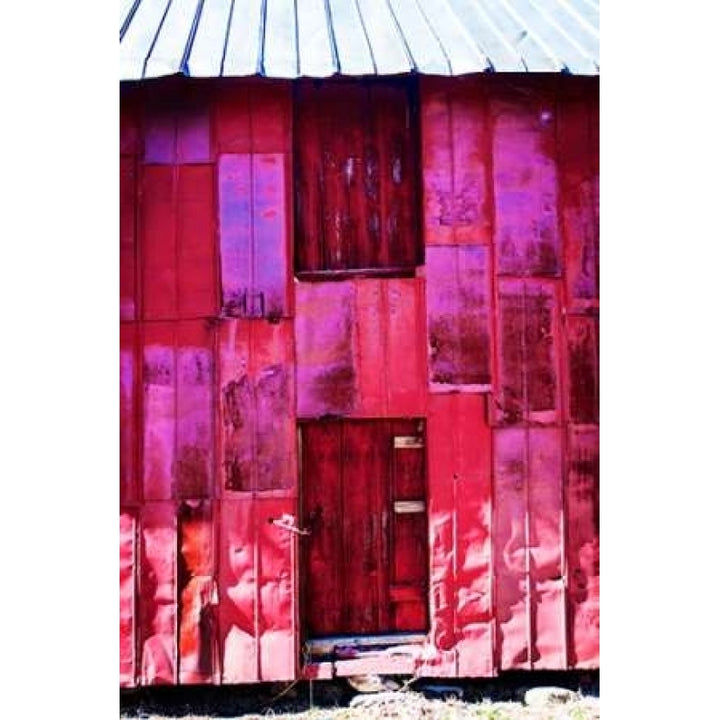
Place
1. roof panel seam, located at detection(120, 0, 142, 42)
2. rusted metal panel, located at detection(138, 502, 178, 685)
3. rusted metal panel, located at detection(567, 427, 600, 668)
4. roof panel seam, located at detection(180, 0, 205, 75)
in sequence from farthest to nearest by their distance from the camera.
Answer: rusted metal panel, located at detection(567, 427, 600, 668) < rusted metal panel, located at detection(138, 502, 178, 685) < roof panel seam, located at detection(120, 0, 142, 42) < roof panel seam, located at detection(180, 0, 205, 75)

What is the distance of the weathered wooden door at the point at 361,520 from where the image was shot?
4496 mm

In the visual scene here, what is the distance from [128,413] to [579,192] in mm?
3399

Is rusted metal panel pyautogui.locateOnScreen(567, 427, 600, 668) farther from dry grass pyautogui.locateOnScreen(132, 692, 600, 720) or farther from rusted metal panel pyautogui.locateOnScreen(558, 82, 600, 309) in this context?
rusted metal panel pyautogui.locateOnScreen(558, 82, 600, 309)

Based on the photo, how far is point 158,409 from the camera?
14.1 ft

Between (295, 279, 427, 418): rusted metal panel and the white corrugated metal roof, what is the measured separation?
141 centimetres

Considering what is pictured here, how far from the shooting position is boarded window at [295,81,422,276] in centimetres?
447

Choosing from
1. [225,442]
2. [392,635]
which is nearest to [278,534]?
[225,442]

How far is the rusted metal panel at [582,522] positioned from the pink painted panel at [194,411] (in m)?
2.45

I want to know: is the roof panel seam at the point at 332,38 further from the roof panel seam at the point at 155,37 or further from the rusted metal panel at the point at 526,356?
the rusted metal panel at the point at 526,356

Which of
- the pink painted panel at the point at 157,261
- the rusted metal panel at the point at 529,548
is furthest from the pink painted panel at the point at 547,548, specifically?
the pink painted panel at the point at 157,261

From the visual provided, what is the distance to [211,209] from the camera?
4328 millimetres

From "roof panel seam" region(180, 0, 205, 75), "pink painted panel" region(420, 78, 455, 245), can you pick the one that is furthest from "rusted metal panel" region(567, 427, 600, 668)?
"roof panel seam" region(180, 0, 205, 75)
